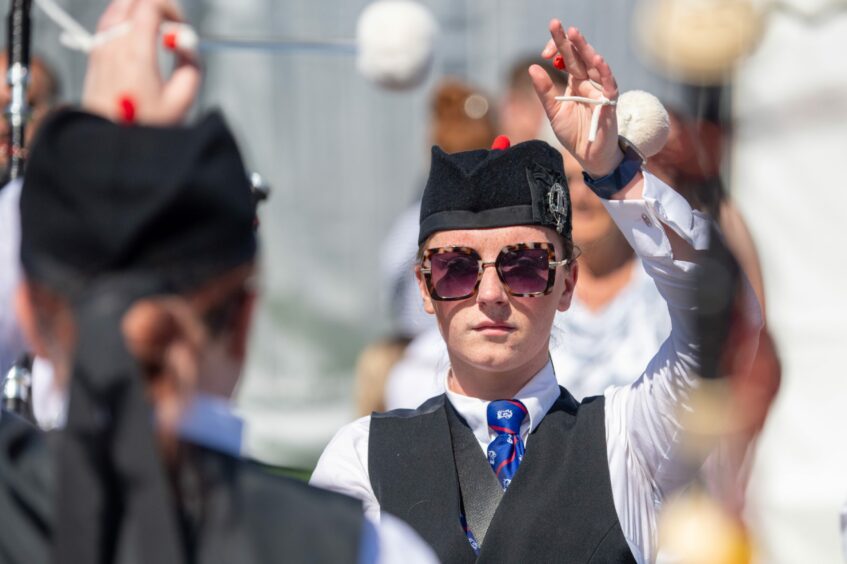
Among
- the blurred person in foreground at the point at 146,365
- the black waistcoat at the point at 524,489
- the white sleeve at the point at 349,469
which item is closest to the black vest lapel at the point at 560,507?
the black waistcoat at the point at 524,489

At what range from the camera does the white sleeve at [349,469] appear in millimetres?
2354

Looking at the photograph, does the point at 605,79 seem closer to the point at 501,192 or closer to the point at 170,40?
the point at 501,192

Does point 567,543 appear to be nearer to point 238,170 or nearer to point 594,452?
point 594,452

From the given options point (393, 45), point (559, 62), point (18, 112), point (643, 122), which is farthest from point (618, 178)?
point (18, 112)

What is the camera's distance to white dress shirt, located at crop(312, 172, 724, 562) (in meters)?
2.26

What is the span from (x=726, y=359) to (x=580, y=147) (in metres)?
0.41

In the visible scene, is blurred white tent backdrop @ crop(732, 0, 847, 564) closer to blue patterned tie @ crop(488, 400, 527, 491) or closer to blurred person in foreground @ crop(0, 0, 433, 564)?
blue patterned tie @ crop(488, 400, 527, 491)

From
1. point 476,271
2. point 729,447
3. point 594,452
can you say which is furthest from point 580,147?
point 729,447

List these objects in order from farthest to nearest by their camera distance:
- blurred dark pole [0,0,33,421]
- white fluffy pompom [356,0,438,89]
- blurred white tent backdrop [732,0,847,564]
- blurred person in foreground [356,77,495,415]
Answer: blurred person in foreground [356,77,495,415] → blurred white tent backdrop [732,0,847,564] → white fluffy pompom [356,0,438,89] → blurred dark pole [0,0,33,421]

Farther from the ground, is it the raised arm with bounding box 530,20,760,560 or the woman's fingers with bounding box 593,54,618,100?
the woman's fingers with bounding box 593,54,618,100

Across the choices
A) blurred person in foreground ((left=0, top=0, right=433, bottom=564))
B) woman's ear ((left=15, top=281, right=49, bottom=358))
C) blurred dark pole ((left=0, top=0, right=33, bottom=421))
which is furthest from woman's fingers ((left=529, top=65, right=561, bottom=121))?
blurred dark pole ((left=0, top=0, right=33, bottom=421))

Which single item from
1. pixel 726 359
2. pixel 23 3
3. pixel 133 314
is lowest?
pixel 726 359

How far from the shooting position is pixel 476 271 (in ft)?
8.05

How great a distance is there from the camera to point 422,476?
7.80 ft
